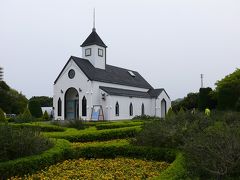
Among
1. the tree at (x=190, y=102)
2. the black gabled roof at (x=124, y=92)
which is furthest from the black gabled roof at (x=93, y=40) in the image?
the tree at (x=190, y=102)

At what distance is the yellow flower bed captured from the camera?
8383 millimetres

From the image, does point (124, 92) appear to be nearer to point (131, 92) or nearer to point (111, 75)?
point (131, 92)

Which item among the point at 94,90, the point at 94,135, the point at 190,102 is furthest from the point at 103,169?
the point at 190,102

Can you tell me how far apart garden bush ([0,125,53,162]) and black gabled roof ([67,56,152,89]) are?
27.8 metres

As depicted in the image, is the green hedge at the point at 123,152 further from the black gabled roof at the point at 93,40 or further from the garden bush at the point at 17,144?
the black gabled roof at the point at 93,40

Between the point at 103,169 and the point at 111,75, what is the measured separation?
33.5m

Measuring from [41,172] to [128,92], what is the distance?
34.3 metres

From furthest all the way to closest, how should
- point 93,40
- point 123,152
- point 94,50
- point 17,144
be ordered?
point 93,40
point 94,50
point 123,152
point 17,144

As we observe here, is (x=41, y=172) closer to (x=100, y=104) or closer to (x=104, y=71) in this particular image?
(x=100, y=104)

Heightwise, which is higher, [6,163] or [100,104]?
[100,104]

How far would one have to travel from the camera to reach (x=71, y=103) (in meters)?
40.2

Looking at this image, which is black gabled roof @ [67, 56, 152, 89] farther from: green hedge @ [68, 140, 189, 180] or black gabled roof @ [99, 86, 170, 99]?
green hedge @ [68, 140, 189, 180]

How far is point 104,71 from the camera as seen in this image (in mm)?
42094

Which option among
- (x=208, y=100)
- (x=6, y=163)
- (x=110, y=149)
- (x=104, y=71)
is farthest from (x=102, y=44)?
(x=6, y=163)
